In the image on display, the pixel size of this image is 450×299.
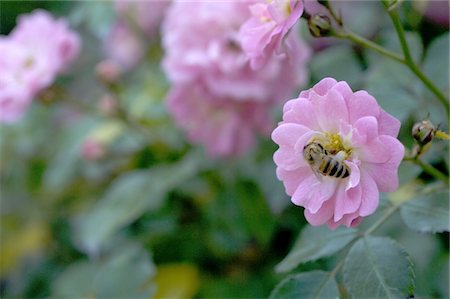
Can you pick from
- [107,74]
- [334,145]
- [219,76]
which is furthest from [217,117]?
[334,145]

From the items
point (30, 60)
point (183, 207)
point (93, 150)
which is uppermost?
point (30, 60)

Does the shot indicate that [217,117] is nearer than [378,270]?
No

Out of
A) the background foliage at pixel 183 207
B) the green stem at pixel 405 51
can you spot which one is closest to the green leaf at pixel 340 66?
the background foliage at pixel 183 207

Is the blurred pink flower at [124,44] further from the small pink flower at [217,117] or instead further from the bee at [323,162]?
the bee at [323,162]

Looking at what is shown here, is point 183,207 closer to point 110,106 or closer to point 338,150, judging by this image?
point 110,106

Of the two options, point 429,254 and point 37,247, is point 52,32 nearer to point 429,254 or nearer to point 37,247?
point 37,247

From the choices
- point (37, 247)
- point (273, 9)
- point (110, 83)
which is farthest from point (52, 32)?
point (273, 9)

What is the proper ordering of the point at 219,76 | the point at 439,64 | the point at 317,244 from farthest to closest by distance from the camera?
the point at 219,76 < the point at 439,64 < the point at 317,244
